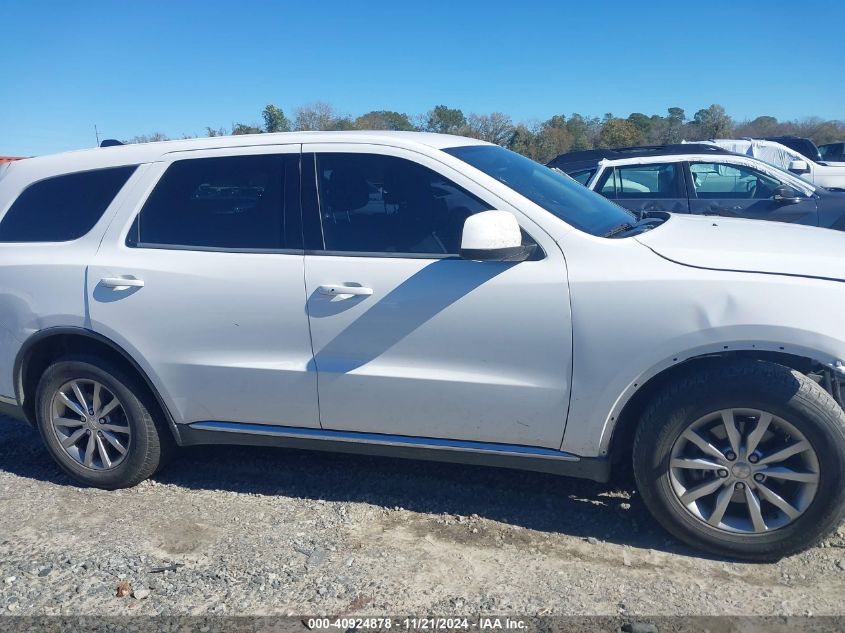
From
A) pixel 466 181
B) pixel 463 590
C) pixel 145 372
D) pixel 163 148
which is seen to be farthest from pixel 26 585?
pixel 466 181

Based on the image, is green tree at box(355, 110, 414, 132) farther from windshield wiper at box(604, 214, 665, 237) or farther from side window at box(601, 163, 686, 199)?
windshield wiper at box(604, 214, 665, 237)

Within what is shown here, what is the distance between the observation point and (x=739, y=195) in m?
7.93

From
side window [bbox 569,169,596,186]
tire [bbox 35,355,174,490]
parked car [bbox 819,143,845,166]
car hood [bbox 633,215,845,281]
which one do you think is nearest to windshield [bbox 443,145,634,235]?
car hood [bbox 633,215,845,281]

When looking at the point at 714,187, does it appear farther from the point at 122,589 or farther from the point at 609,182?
the point at 122,589

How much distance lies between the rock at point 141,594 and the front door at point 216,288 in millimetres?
943

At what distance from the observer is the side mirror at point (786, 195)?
7652mm

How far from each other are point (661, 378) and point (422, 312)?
109 centimetres

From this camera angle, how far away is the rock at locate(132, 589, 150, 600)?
301 cm

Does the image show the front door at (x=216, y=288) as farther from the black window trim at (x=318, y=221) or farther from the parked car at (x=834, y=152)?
the parked car at (x=834, y=152)

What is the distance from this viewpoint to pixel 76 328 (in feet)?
12.3

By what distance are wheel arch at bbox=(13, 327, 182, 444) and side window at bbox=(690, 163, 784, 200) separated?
21.5 feet

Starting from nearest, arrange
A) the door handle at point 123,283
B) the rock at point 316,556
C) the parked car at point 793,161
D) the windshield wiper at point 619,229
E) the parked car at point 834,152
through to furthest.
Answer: the rock at point 316,556
the windshield wiper at point 619,229
the door handle at point 123,283
the parked car at point 793,161
the parked car at point 834,152

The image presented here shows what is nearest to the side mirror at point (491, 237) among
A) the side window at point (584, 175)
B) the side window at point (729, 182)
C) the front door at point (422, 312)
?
the front door at point (422, 312)

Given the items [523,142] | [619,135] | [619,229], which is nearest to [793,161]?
[619,229]
